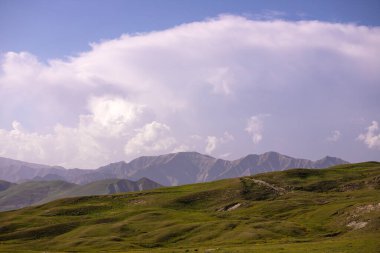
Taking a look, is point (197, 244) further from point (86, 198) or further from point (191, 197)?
point (86, 198)

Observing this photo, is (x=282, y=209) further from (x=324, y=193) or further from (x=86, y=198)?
(x=86, y=198)

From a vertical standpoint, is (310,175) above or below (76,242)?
above

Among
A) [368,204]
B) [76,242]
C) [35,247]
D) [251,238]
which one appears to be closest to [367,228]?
[368,204]

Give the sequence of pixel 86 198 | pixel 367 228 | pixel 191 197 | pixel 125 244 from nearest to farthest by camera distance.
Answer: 1. pixel 367 228
2. pixel 125 244
3. pixel 191 197
4. pixel 86 198

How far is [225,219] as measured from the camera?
114 meters

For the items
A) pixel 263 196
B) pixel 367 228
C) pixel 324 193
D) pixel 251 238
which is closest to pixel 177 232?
pixel 251 238

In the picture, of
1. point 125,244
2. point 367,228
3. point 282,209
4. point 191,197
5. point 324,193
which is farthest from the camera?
point 191,197

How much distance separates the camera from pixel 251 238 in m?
84.1

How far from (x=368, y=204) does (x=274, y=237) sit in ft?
87.8

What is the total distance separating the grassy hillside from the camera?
268 feet

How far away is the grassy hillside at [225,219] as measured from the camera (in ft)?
268

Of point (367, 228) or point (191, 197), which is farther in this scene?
point (191, 197)

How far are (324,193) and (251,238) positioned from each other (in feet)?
224

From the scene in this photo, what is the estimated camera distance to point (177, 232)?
96.9 metres
